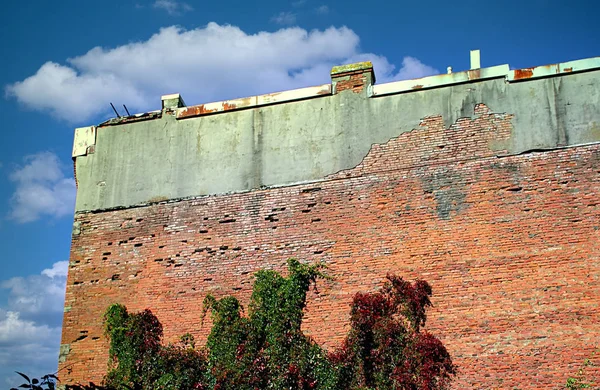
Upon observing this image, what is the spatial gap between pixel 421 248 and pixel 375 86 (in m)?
3.34

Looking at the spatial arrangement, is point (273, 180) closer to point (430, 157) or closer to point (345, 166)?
point (345, 166)

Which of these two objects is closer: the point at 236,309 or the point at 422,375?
the point at 422,375

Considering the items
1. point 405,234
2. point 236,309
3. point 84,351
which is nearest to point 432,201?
point 405,234

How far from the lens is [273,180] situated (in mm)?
13492

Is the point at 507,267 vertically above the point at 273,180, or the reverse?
the point at 273,180

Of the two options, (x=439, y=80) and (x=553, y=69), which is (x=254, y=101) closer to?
(x=439, y=80)

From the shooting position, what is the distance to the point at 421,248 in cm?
1210

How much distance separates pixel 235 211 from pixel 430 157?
3850mm

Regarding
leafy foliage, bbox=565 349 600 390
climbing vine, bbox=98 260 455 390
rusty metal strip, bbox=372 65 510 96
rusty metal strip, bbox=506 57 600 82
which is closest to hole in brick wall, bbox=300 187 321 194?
climbing vine, bbox=98 260 455 390

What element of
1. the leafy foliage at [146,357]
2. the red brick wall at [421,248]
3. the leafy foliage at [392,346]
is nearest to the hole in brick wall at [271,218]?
the red brick wall at [421,248]

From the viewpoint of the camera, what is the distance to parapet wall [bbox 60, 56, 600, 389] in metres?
11.3

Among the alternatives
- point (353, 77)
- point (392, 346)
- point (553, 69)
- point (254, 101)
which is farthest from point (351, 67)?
point (392, 346)

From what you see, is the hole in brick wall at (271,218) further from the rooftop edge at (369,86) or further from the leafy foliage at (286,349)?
the rooftop edge at (369,86)

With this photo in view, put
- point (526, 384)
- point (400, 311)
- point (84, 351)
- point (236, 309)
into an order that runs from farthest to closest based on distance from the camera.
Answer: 1. point (84, 351)
2. point (236, 309)
3. point (400, 311)
4. point (526, 384)
